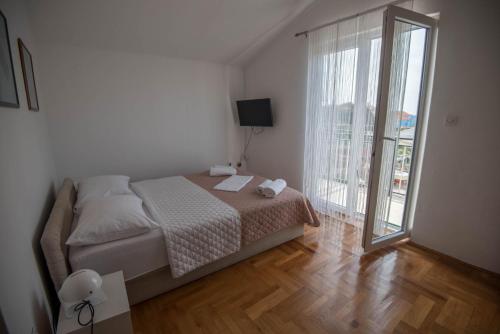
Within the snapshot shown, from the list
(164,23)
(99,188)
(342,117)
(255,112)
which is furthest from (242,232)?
(164,23)

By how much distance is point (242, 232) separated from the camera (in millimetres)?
2238

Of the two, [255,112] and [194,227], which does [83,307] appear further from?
[255,112]

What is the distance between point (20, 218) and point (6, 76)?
30.4 inches

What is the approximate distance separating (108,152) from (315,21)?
322 cm

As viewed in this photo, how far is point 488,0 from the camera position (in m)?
1.92

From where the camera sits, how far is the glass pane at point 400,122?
7.45 feet

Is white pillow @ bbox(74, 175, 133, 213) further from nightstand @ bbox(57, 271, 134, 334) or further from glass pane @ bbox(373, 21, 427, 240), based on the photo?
glass pane @ bbox(373, 21, 427, 240)

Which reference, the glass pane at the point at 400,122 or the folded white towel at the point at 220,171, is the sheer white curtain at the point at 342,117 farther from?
the folded white towel at the point at 220,171

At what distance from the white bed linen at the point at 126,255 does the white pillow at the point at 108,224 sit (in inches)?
1.8

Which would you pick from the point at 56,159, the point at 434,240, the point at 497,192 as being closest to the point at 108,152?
the point at 56,159

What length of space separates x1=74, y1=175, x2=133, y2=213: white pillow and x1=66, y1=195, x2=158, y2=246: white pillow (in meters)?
0.33

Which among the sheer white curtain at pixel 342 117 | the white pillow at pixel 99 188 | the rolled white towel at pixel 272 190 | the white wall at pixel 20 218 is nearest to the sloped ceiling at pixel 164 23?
the white wall at pixel 20 218

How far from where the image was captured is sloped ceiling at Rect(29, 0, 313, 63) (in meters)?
2.41

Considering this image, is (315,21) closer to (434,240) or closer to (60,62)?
(434,240)
